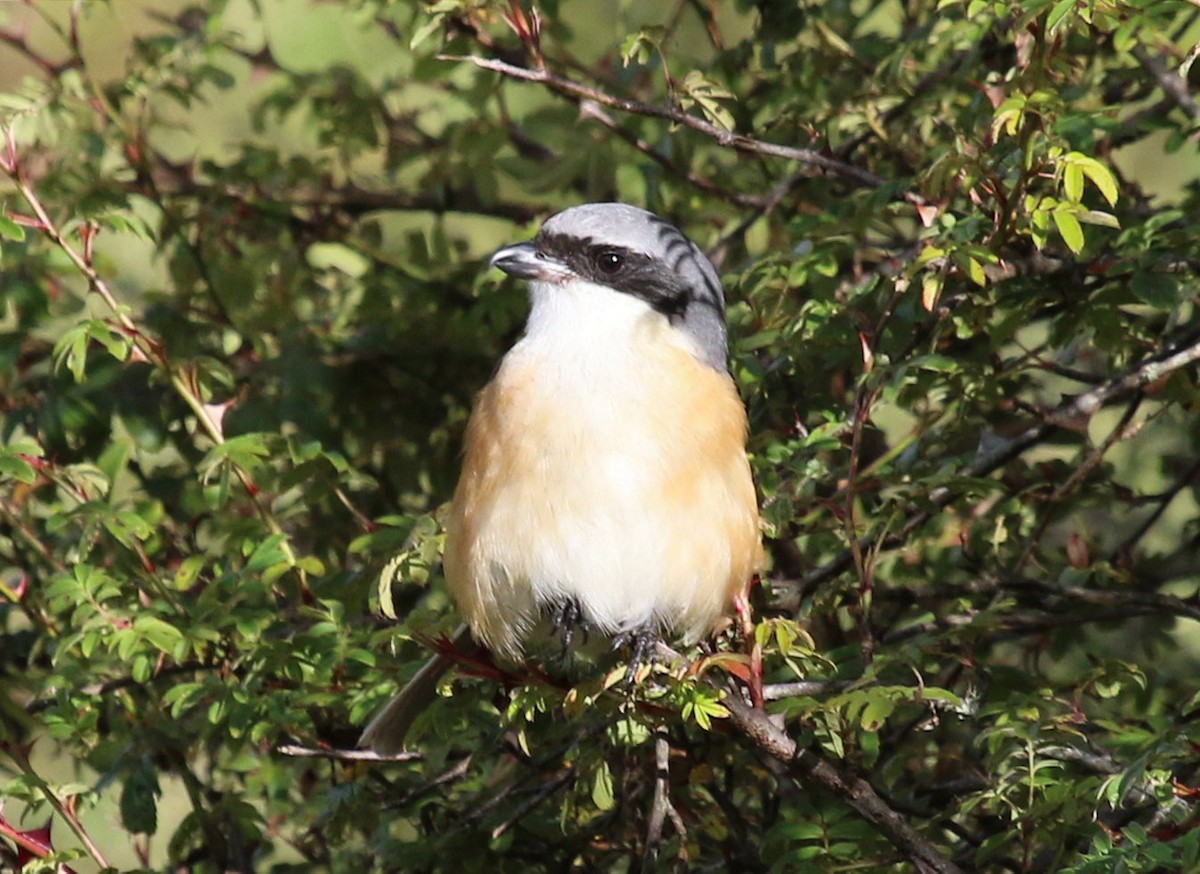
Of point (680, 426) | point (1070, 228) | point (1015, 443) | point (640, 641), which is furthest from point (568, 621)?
point (1070, 228)

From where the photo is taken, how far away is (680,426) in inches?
128

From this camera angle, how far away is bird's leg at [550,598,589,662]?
3.35 m

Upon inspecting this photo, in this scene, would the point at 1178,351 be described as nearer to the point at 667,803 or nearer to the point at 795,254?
the point at 795,254

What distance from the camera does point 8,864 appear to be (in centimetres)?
318

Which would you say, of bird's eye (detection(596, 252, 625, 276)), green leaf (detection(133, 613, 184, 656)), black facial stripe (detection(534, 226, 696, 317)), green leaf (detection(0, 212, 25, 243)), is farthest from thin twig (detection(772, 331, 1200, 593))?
green leaf (detection(0, 212, 25, 243))

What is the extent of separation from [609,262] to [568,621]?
794 millimetres

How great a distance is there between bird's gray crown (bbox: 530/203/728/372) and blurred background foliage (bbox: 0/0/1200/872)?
0.11m

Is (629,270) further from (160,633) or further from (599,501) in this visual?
(160,633)

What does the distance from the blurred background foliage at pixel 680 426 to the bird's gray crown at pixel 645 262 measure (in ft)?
0.35

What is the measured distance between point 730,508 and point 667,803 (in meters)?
0.58

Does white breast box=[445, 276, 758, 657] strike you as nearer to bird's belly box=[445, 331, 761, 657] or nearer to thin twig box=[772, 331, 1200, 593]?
bird's belly box=[445, 331, 761, 657]

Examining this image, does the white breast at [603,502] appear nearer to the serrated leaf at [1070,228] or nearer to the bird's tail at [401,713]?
the bird's tail at [401,713]

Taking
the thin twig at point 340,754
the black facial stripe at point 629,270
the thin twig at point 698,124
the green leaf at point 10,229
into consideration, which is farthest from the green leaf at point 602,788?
the green leaf at point 10,229

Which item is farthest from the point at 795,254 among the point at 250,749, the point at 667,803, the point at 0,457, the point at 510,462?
the point at 250,749
